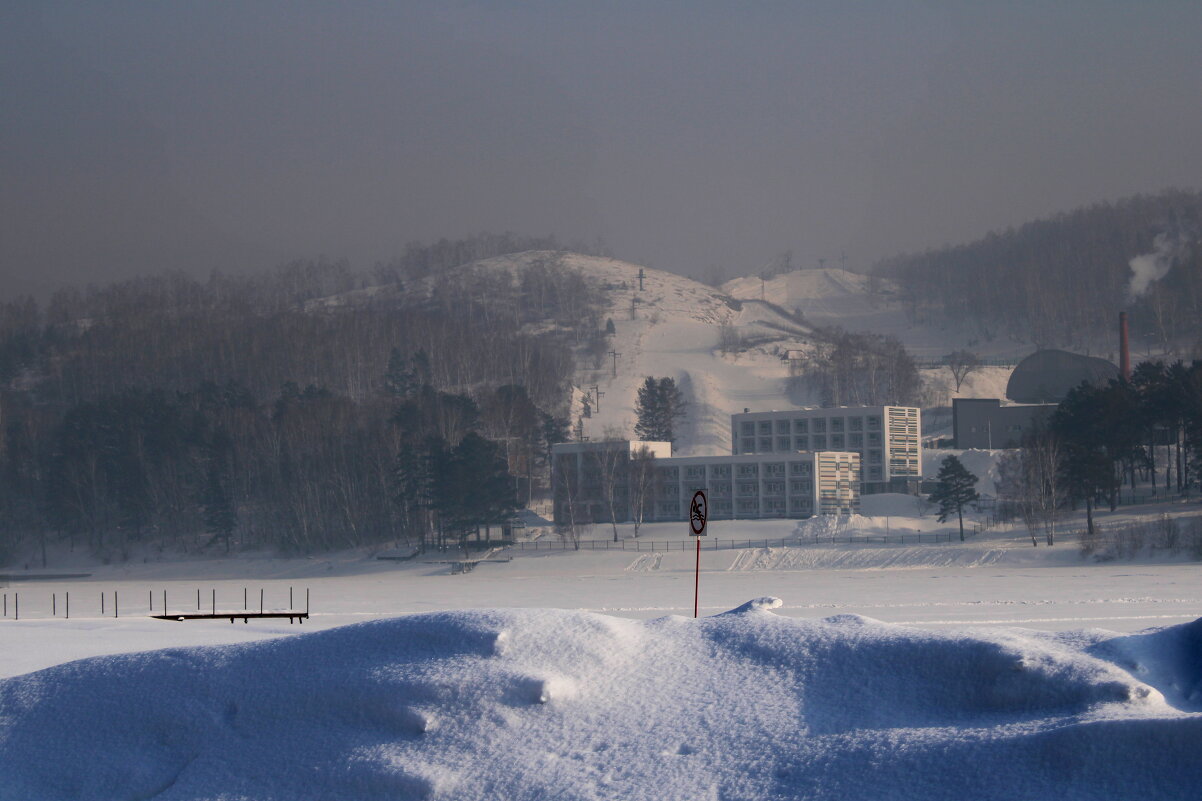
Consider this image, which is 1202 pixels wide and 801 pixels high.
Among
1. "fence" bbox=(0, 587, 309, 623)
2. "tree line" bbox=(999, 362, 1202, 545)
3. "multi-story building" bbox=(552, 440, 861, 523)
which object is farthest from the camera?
"multi-story building" bbox=(552, 440, 861, 523)

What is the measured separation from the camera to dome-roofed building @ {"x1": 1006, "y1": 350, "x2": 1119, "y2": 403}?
11969 centimetres

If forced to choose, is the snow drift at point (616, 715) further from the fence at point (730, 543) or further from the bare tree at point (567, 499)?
the bare tree at point (567, 499)

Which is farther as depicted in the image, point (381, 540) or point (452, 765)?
point (381, 540)

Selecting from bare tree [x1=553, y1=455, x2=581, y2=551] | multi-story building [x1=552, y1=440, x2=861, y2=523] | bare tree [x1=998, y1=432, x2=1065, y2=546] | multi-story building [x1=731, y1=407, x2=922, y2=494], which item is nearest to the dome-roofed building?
multi-story building [x1=731, y1=407, x2=922, y2=494]

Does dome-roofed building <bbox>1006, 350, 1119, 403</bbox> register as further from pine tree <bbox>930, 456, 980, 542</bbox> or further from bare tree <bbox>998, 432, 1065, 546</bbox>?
pine tree <bbox>930, 456, 980, 542</bbox>

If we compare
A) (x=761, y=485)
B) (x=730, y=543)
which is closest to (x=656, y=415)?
(x=761, y=485)

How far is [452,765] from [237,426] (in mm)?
96459

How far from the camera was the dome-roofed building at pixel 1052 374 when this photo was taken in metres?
120

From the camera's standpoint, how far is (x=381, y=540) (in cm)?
8662

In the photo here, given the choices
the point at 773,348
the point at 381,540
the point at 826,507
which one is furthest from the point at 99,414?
the point at 773,348

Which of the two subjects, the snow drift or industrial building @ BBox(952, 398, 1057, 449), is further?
industrial building @ BBox(952, 398, 1057, 449)

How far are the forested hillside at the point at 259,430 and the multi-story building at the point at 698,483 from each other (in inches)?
236

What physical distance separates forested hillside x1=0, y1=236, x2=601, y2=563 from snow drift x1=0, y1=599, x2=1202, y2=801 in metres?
67.8

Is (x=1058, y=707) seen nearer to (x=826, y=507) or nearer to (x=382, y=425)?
(x=826, y=507)
